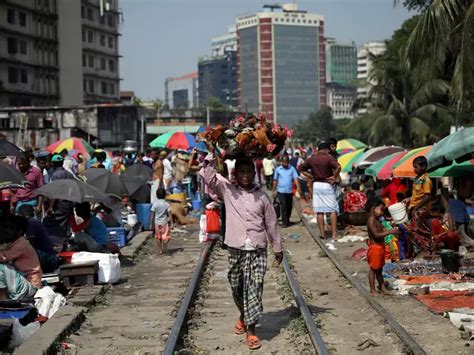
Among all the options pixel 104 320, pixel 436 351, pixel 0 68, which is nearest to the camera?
pixel 436 351

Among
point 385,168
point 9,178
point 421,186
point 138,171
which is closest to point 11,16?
point 138,171

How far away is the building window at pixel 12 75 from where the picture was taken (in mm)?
72750

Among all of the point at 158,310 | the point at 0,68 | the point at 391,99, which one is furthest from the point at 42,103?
the point at 158,310

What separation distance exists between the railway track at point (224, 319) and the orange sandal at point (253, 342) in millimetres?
56

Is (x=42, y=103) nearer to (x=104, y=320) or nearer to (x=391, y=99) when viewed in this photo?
(x=391, y=99)

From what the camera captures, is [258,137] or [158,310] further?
[158,310]

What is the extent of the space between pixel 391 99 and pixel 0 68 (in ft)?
126

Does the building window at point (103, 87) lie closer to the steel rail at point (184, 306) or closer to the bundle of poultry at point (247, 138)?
the steel rail at point (184, 306)

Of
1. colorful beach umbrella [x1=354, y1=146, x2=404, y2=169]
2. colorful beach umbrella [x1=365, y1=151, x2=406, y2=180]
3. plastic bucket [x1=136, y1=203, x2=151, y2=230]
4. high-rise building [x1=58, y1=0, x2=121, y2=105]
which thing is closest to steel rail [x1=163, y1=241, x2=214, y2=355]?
plastic bucket [x1=136, y1=203, x2=151, y2=230]

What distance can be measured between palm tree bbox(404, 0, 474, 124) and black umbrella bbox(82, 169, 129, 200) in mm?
6771

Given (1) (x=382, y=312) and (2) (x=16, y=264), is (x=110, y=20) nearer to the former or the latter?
(2) (x=16, y=264)

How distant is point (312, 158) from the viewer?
16.3 metres

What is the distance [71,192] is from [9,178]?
1149mm

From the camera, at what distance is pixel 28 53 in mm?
76125
